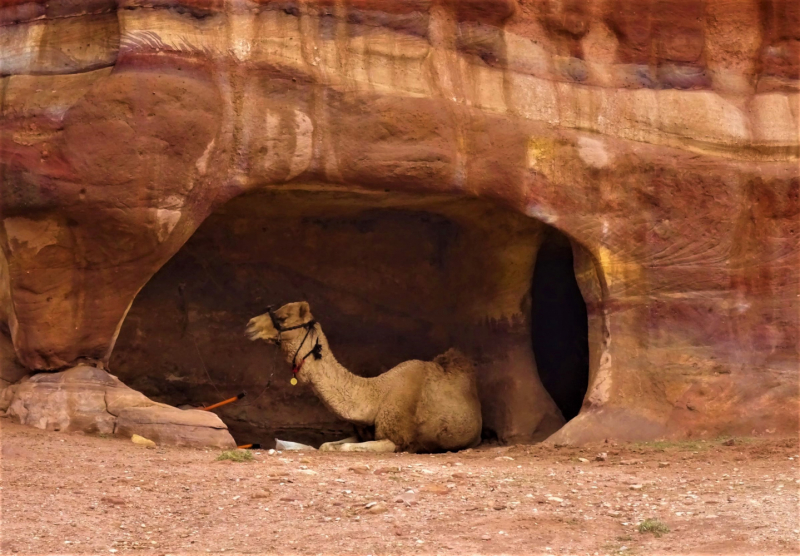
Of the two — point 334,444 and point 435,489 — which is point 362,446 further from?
point 435,489

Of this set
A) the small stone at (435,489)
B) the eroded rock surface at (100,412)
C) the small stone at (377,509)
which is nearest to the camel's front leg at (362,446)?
the eroded rock surface at (100,412)

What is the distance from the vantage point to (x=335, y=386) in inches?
414

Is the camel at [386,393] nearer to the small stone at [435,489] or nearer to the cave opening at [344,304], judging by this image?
the cave opening at [344,304]

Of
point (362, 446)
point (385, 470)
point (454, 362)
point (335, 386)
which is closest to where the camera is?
point (385, 470)

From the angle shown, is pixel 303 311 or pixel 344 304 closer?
pixel 303 311

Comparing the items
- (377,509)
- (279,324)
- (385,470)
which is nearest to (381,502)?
(377,509)

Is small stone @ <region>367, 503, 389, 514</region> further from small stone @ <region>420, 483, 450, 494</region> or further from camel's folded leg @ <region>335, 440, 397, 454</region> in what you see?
camel's folded leg @ <region>335, 440, 397, 454</region>

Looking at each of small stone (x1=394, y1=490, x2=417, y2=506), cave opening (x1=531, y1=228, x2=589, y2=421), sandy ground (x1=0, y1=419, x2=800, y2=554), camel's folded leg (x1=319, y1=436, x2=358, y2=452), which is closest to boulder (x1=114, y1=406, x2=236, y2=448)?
sandy ground (x1=0, y1=419, x2=800, y2=554)

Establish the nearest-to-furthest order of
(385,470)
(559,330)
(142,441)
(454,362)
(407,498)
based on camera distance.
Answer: (407,498), (385,470), (142,441), (454,362), (559,330)

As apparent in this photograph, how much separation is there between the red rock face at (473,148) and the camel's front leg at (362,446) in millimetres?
1738

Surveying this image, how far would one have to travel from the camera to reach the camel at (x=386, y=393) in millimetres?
10398

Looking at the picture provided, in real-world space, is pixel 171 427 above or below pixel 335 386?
below

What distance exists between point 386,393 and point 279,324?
120 centimetres

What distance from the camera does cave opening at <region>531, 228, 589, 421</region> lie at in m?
11.8
